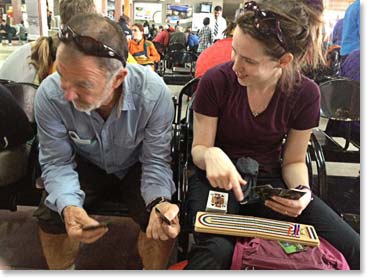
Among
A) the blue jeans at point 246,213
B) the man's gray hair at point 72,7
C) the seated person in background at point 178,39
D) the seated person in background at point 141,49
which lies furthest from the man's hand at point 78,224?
the seated person in background at point 178,39

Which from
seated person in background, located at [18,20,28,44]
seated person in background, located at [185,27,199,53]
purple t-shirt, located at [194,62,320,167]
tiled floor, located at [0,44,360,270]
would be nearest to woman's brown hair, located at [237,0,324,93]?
purple t-shirt, located at [194,62,320,167]

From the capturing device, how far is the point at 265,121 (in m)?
1.02

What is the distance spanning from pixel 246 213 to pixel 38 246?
815 mm

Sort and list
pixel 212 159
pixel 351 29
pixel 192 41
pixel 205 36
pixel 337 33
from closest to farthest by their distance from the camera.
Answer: pixel 212 159 < pixel 351 29 < pixel 337 33 < pixel 205 36 < pixel 192 41

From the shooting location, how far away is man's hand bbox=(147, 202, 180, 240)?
919 mm

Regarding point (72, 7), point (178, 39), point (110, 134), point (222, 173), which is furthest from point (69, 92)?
point (178, 39)

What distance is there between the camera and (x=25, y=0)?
4.31 feet

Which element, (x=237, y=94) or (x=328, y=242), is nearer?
(x=328, y=242)

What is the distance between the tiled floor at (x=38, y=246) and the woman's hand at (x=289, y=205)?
0.44 m

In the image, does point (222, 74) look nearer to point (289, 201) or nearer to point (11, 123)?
point (289, 201)

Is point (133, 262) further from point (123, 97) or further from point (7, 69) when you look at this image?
point (7, 69)

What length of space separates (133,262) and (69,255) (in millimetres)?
192

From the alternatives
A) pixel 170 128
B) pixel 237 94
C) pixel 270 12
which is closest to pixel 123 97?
pixel 170 128

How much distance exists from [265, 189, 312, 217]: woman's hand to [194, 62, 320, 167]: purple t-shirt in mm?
206
